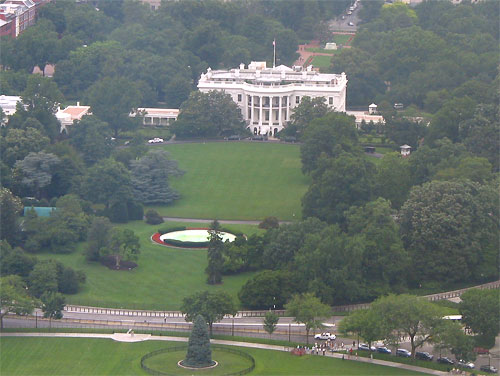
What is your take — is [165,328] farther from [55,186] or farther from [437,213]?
[55,186]

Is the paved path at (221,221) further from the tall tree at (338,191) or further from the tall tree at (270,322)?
the tall tree at (270,322)

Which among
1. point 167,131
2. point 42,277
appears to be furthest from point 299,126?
point 42,277

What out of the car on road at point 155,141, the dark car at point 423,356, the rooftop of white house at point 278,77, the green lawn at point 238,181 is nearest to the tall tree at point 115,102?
the car on road at point 155,141

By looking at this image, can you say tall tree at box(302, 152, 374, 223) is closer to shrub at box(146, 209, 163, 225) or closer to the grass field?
shrub at box(146, 209, 163, 225)

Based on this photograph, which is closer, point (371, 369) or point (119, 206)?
point (371, 369)

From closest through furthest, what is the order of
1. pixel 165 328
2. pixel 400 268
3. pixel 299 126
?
pixel 165 328 → pixel 400 268 → pixel 299 126
